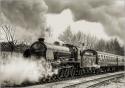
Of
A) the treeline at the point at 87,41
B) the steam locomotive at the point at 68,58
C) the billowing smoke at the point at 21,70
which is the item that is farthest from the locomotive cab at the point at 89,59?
the treeline at the point at 87,41

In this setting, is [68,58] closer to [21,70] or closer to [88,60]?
[88,60]

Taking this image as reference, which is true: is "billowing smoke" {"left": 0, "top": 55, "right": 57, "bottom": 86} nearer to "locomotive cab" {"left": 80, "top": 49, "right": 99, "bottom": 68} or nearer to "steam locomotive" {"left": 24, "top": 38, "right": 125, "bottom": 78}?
"steam locomotive" {"left": 24, "top": 38, "right": 125, "bottom": 78}

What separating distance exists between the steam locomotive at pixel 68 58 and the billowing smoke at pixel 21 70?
2.94 feet

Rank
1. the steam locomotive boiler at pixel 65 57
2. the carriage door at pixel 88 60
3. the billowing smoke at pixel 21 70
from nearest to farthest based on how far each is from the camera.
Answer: the billowing smoke at pixel 21 70 → the steam locomotive boiler at pixel 65 57 → the carriage door at pixel 88 60

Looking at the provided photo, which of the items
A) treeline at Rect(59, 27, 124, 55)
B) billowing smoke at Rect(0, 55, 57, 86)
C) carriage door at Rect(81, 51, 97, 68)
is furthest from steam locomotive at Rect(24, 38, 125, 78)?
treeline at Rect(59, 27, 124, 55)

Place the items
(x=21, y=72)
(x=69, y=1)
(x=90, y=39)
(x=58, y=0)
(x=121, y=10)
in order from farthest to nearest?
(x=90, y=39)
(x=121, y=10)
(x=69, y=1)
(x=58, y=0)
(x=21, y=72)

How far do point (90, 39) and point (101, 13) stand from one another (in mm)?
29012

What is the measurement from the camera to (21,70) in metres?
13.4

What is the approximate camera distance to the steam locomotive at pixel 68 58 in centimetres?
1623

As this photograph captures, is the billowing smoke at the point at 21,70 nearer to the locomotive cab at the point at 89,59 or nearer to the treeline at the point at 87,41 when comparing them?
the locomotive cab at the point at 89,59

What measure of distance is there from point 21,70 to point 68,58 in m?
6.58

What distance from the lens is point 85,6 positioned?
19.4 meters

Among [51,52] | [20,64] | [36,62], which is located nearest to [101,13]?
[51,52]

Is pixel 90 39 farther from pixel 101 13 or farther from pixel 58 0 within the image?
pixel 58 0
